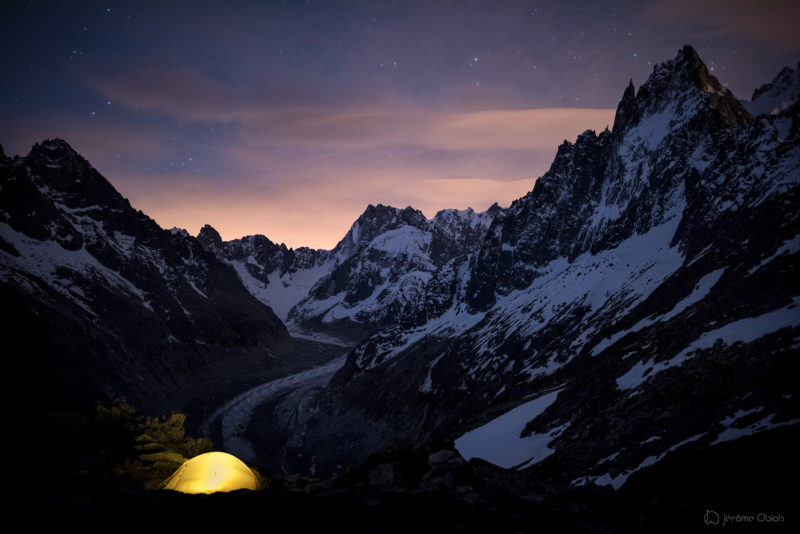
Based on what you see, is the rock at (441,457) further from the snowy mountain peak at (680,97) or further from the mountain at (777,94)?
the mountain at (777,94)

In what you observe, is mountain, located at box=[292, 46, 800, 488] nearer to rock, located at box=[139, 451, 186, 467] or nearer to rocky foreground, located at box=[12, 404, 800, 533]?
rocky foreground, located at box=[12, 404, 800, 533]

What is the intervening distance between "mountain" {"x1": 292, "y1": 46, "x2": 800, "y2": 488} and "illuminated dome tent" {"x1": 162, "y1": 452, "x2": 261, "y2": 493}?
4.76 m

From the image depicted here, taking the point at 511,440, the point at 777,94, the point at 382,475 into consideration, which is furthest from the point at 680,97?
the point at 382,475

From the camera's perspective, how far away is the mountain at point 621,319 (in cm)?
1526

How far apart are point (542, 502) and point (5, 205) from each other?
153 metres

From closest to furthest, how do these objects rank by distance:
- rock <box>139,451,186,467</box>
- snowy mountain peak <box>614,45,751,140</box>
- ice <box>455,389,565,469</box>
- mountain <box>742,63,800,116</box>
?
rock <box>139,451,186,467</box>
ice <box>455,389,565,469</box>
snowy mountain peak <box>614,45,751,140</box>
mountain <box>742,63,800,116</box>

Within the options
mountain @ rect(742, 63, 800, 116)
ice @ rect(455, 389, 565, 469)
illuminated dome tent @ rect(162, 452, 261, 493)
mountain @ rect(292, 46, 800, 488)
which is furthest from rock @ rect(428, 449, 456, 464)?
mountain @ rect(742, 63, 800, 116)

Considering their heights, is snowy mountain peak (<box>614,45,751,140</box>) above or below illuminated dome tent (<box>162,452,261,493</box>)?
above

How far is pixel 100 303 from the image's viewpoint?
346 feet

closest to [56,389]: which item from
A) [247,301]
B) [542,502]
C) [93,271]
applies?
[93,271]

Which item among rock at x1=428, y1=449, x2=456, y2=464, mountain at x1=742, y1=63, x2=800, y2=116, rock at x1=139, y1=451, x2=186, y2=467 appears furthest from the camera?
mountain at x1=742, y1=63, x2=800, y2=116

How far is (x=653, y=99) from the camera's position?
86.4 meters

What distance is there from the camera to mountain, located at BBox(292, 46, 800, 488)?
15258mm

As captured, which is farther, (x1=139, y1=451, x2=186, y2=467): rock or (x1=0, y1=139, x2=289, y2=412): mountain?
(x1=0, y1=139, x2=289, y2=412): mountain
